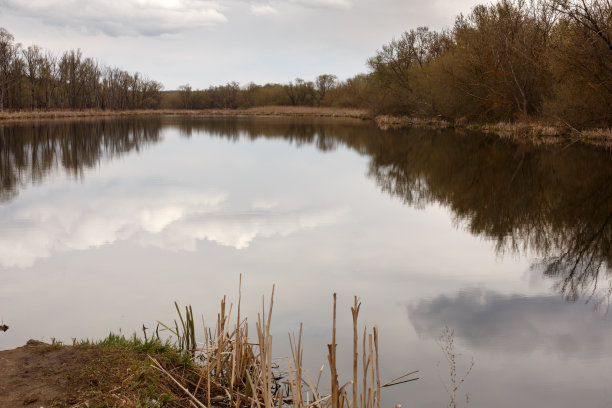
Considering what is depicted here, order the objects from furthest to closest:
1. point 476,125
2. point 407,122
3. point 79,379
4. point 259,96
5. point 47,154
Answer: point 259,96 < point 407,122 < point 476,125 < point 47,154 < point 79,379

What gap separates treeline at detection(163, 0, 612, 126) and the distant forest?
59mm

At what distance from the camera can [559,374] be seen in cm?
508

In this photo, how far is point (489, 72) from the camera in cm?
3519

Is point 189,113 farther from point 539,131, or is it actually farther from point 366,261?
point 366,261

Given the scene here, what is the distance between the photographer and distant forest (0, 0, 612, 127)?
24625mm

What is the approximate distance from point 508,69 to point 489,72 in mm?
1219

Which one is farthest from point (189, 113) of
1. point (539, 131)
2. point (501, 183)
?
point (501, 183)

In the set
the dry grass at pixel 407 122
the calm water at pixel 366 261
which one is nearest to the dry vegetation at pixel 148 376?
the calm water at pixel 366 261

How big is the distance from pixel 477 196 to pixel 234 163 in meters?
12.0

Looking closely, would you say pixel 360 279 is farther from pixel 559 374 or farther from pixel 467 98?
pixel 467 98

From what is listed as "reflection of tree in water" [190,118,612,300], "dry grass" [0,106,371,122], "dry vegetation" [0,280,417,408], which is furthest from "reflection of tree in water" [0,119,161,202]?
"dry grass" [0,106,371,122]

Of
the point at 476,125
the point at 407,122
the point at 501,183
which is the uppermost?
the point at 407,122

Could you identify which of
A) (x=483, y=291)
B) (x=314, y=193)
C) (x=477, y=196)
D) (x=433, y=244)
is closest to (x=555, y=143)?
(x=477, y=196)

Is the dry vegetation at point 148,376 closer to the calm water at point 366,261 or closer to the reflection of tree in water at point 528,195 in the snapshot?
the calm water at point 366,261
